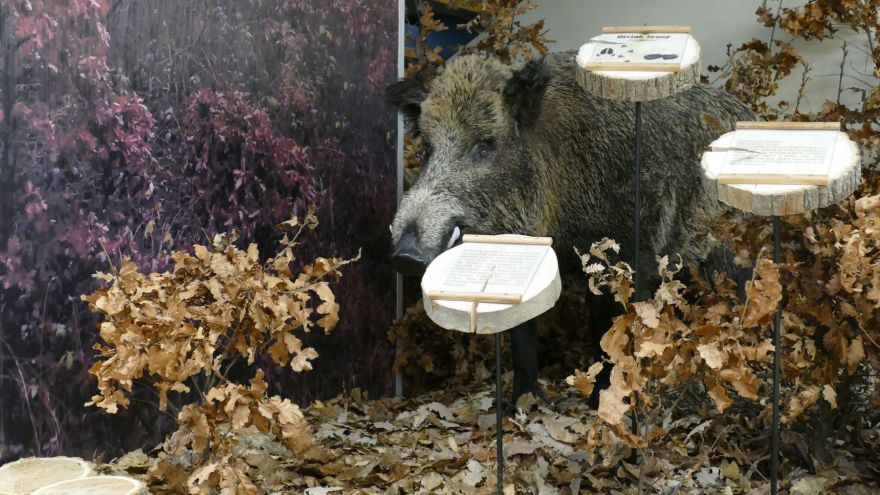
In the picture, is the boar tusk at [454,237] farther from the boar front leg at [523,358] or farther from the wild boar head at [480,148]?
the boar front leg at [523,358]

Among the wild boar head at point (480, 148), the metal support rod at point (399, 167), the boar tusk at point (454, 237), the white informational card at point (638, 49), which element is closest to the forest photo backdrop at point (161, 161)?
the metal support rod at point (399, 167)

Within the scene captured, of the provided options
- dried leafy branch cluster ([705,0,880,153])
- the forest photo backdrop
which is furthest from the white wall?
the forest photo backdrop

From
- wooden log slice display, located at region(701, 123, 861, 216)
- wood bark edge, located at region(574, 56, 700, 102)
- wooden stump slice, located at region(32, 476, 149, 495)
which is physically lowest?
wooden stump slice, located at region(32, 476, 149, 495)

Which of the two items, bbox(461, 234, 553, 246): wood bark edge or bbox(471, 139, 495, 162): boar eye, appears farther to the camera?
bbox(471, 139, 495, 162): boar eye

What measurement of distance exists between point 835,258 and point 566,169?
1.27 m

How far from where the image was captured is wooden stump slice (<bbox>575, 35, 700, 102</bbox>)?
3090 mm

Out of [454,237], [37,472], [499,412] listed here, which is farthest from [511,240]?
[37,472]

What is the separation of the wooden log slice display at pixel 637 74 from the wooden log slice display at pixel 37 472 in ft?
6.28

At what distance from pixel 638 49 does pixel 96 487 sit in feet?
7.01

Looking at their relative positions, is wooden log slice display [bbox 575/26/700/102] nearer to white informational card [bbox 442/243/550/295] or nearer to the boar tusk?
white informational card [bbox 442/243/550/295]

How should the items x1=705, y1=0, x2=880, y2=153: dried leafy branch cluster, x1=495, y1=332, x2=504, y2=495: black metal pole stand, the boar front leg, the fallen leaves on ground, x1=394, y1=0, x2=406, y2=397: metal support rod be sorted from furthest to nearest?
x1=705, y1=0, x2=880, y2=153: dried leafy branch cluster
x1=394, y1=0, x2=406, y2=397: metal support rod
the boar front leg
the fallen leaves on ground
x1=495, y1=332, x2=504, y2=495: black metal pole stand

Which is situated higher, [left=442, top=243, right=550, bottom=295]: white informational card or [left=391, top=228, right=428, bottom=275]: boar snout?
[left=442, top=243, right=550, bottom=295]: white informational card

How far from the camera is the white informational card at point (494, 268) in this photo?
268 cm

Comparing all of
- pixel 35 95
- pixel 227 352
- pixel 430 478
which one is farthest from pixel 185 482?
pixel 35 95
